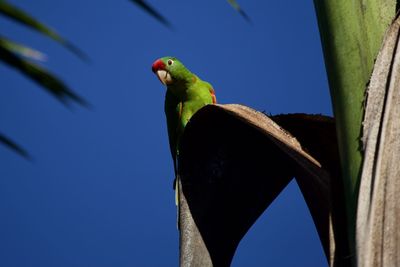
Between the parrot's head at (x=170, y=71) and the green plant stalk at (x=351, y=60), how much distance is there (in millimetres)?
1919

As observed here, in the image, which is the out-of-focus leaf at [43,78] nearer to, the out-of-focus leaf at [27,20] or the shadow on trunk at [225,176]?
the out-of-focus leaf at [27,20]

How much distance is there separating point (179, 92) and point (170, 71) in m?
0.12

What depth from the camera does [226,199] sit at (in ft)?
2.51

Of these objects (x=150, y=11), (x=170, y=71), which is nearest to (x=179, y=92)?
(x=170, y=71)

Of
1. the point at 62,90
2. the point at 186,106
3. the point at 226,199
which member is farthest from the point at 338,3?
the point at 186,106

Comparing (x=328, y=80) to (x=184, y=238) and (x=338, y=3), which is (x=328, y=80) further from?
(x=184, y=238)

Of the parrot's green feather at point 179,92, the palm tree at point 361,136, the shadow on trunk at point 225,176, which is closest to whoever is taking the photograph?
the palm tree at point 361,136

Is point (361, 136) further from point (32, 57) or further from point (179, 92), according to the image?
point (179, 92)

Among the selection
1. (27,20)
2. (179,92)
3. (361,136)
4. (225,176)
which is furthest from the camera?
(179,92)

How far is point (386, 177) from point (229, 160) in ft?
0.85

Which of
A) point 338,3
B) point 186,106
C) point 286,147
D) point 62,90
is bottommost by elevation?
point 62,90

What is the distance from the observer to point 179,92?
8.26 ft

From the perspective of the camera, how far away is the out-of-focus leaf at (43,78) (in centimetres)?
24

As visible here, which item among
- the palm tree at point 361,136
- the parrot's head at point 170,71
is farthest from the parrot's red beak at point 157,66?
the palm tree at point 361,136
